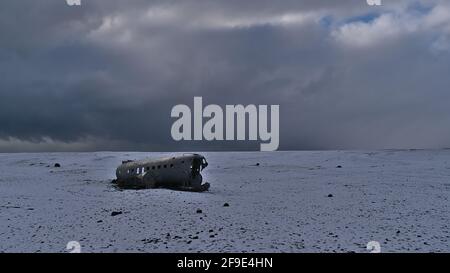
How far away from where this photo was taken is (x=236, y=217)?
2436cm

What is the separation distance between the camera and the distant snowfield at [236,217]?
19656 mm

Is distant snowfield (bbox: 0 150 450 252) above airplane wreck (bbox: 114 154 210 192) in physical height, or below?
below

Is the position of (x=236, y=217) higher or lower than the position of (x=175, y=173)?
lower

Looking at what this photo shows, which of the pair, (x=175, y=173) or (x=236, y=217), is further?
(x=175, y=173)

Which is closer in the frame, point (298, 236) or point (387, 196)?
point (298, 236)

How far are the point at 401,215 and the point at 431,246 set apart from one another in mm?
6725

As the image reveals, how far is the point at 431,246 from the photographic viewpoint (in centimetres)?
1964

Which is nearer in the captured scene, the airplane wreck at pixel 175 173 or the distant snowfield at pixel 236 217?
the distant snowfield at pixel 236 217

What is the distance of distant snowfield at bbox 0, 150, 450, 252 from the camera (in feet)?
64.5

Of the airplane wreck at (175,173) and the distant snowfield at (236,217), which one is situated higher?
the airplane wreck at (175,173)

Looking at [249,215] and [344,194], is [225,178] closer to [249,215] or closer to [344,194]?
[344,194]
